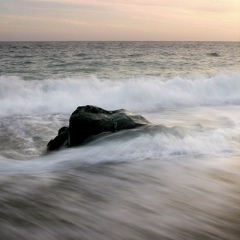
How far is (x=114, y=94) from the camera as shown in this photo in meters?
12.8

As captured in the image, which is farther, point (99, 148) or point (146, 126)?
point (146, 126)

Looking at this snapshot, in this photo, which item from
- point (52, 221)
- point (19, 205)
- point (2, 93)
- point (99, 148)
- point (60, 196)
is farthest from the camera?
point (2, 93)

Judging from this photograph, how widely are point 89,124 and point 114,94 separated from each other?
6845mm

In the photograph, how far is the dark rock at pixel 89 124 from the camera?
5.97 meters

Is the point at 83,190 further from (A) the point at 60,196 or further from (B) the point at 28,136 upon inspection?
(B) the point at 28,136

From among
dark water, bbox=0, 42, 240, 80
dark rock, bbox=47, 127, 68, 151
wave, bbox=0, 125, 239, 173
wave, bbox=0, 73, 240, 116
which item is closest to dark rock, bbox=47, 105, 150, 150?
dark rock, bbox=47, 127, 68, 151

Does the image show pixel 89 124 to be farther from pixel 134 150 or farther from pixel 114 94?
pixel 114 94

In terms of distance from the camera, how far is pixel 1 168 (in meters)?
4.96

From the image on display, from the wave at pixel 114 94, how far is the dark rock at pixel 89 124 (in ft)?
13.5

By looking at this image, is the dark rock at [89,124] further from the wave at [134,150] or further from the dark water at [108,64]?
the dark water at [108,64]

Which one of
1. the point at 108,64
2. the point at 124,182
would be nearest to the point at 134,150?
the point at 124,182

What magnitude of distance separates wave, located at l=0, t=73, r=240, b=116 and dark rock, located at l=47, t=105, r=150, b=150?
13.5ft

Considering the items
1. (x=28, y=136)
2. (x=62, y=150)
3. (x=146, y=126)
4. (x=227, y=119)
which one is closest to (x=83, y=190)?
(x=62, y=150)

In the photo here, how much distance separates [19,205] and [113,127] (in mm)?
2871
